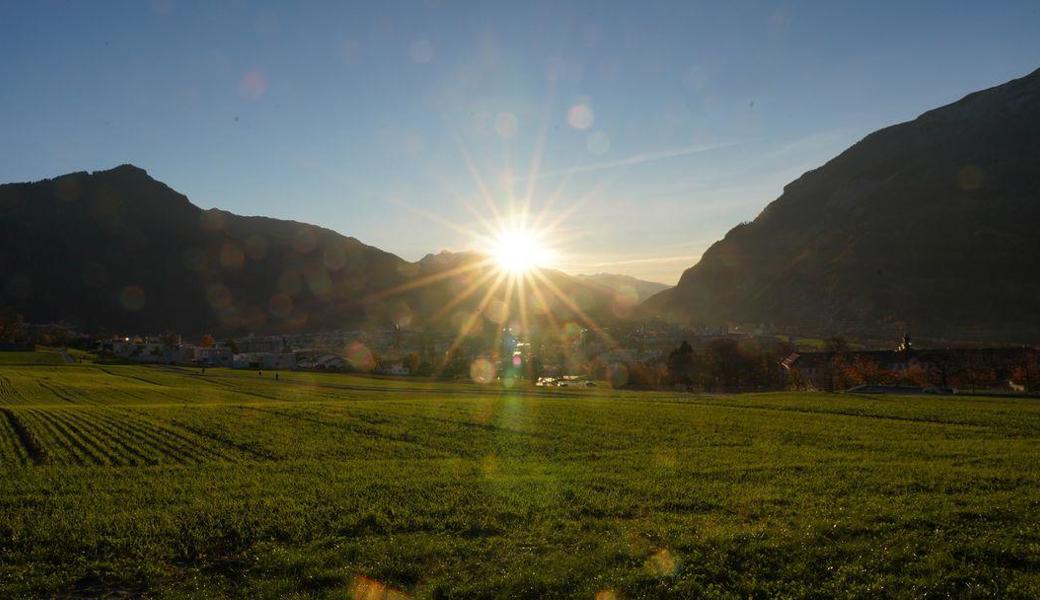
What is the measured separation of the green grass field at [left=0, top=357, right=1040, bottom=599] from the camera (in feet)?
35.5

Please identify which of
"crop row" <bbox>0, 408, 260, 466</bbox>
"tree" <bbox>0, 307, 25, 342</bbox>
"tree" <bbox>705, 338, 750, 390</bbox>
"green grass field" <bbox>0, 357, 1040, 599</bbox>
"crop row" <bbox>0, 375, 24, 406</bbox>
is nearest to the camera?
"green grass field" <bbox>0, 357, 1040, 599</bbox>

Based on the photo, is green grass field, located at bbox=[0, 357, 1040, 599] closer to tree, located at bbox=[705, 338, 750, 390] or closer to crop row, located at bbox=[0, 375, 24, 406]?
crop row, located at bbox=[0, 375, 24, 406]

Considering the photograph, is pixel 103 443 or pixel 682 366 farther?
pixel 682 366

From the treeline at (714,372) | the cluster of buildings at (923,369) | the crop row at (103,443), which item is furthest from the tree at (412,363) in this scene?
the crop row at (103,443)

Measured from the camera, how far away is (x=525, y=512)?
1537 cm

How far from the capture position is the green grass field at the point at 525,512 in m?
10.8

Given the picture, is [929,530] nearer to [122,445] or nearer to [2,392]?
[122,445]

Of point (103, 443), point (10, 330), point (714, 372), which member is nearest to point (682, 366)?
Answer: point (714, 372)

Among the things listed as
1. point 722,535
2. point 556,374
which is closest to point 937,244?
point 556,374

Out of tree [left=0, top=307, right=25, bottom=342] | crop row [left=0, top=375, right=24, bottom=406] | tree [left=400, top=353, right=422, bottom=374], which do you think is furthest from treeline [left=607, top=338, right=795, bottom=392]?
tree [left=0, top=307, right=25, bottom=342]

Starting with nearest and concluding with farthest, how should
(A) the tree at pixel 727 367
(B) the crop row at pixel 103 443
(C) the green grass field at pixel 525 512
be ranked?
(C) the green grass field at pixel 525 512 < (B) the crop row at pixel 103 443 < (A) the tree at pixel 727 367

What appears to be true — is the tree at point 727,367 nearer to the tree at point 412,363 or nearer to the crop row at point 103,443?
the tree at point 412,363

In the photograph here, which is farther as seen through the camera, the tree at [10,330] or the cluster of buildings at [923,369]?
the tree at [10,330]

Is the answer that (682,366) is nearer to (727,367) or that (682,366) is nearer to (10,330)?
(727,367)
